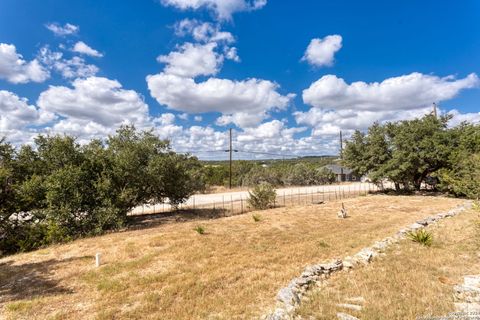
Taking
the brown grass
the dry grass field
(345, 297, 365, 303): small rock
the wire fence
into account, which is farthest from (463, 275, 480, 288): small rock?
the wire fence

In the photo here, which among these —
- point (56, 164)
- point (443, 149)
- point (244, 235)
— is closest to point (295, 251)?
point (244, 235)

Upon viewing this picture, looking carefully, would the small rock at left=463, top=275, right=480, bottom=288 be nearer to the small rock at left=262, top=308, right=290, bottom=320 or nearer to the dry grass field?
the dry grass field

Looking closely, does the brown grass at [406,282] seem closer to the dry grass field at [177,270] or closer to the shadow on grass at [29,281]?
the dry grass field at [177,270]

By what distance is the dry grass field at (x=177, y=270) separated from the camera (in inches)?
207

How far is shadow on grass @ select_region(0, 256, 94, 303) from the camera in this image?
6.14 meters

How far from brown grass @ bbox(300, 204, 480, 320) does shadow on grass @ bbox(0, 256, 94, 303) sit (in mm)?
5744

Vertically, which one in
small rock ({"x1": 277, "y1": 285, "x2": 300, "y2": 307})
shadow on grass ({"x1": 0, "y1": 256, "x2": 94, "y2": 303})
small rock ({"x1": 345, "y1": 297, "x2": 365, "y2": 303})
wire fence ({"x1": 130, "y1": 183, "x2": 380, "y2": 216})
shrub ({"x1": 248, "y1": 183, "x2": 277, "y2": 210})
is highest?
shrub ({"x1": 248, "y1": 183, "x2": 277, "y2": 210})

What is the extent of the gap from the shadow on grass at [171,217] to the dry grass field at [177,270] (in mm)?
2778

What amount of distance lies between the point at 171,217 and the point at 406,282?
47.2ft

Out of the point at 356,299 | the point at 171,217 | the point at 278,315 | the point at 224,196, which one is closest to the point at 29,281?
the point at 278,315

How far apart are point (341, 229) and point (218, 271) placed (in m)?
7.49

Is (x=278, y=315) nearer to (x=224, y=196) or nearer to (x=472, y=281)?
(x=472, y=281)

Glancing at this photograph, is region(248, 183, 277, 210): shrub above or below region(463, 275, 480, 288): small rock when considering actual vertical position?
above

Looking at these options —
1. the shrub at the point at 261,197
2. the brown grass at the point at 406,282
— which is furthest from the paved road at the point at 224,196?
the brown grass at the point at 406,282
